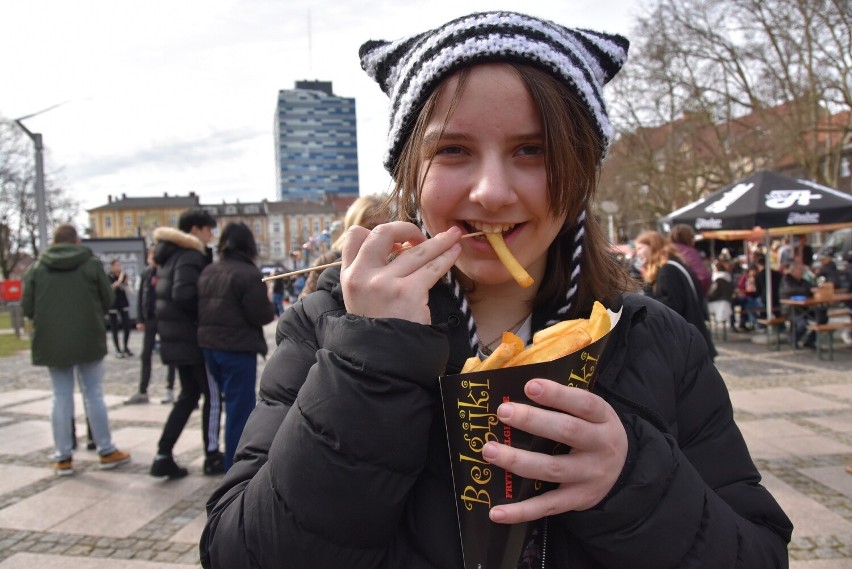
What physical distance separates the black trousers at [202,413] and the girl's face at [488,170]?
166 inches

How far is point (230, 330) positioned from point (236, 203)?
4106 inches

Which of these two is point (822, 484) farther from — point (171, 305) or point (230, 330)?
point (171, 305)

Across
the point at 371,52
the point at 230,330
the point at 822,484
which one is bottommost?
the point at 822,484

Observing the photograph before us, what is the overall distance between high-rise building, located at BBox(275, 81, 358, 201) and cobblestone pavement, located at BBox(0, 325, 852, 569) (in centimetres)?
12703

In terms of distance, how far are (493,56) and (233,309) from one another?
395cm

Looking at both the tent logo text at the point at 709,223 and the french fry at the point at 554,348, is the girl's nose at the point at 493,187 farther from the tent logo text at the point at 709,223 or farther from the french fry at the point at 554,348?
the tent logo text at the point at 709,223

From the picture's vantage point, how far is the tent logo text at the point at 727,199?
9.62 metres

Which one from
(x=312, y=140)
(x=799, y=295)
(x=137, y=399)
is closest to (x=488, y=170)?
(x=137, y=399)

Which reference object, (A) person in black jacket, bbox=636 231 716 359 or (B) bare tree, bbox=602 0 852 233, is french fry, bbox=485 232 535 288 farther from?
(B) bare tree, bbox=602 0 852 233

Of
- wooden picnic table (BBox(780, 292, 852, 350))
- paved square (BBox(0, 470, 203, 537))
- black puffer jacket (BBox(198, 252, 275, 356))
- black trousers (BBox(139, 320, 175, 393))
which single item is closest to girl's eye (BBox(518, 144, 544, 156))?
black puffer jacket (BBox(198, 252, 275, 356))

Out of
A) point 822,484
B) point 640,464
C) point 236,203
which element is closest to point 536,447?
point 640,464

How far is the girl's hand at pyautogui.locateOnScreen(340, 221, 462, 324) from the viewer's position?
964 mm

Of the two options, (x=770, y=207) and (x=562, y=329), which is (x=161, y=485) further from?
(x=770, y=207)

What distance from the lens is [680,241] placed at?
298 inches
